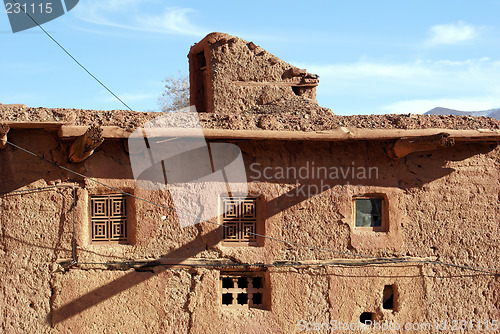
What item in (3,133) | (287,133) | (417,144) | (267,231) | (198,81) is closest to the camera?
(3,133)

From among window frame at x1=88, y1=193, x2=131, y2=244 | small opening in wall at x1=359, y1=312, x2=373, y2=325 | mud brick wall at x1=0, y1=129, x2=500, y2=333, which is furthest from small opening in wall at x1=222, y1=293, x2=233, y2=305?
small opening in wall at x1=359, y1=312, x2=373, y2=325

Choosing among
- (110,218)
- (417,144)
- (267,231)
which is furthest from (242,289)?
(417,144)

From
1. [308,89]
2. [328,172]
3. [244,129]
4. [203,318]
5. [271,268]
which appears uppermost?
[308,89]

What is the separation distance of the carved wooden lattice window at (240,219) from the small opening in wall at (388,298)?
69.5 inches

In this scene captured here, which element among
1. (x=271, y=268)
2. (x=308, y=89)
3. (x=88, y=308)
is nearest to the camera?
(x=88, y=308)

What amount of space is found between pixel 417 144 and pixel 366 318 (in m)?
2.24

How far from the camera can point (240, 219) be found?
6.92 metres

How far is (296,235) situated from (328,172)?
0.88 meters

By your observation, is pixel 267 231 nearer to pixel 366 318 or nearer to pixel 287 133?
pixel 287 133

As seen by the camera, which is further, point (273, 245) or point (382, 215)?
point (382, 215)

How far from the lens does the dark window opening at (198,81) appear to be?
9678 mm

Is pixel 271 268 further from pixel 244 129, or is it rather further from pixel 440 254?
pixel 440 254

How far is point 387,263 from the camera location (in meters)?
6.97

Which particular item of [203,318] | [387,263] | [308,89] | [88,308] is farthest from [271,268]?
[308,89]
